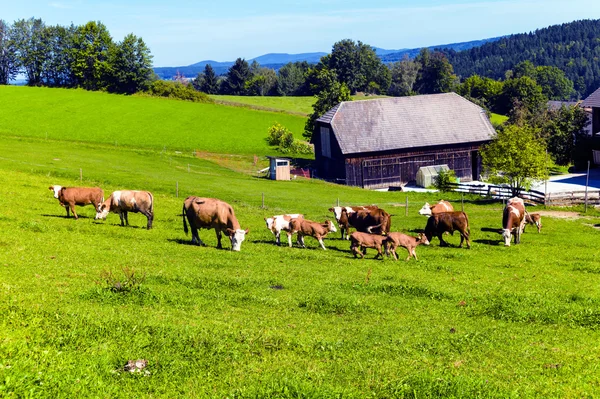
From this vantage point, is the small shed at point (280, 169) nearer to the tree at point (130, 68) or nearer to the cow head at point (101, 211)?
the cow head at point (101, 211)

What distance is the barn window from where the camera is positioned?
65250mm

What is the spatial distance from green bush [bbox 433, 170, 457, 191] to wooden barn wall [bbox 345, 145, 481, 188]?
13.3 feet

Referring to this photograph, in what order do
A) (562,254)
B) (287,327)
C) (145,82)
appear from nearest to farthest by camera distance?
(287,327) → (562,254) → (145,82)

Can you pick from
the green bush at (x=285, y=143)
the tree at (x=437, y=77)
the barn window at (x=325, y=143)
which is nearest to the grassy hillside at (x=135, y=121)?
the green bush at (x=285, y=143)

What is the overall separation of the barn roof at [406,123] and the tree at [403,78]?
319 ft

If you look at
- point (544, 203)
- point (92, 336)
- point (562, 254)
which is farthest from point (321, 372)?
point (544, 203)

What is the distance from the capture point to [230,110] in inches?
4348

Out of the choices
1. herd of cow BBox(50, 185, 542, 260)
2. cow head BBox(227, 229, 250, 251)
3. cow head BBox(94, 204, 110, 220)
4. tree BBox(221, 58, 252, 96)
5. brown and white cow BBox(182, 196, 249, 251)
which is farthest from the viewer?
tree BBox(221, 58, 252, 96)

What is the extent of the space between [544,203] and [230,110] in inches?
2879

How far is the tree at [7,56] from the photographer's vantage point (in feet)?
457

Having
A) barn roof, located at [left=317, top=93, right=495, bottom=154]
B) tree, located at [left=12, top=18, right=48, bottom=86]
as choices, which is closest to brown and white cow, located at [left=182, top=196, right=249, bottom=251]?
barn roof, located at [left=317, top=93, right=495, bottom=154]

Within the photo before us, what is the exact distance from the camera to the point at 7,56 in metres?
140

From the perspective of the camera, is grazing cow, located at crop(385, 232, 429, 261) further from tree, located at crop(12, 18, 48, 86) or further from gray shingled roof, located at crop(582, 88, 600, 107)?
tree, located at crop(12, 18, 48, 86)

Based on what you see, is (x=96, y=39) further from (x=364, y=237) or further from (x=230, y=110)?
(x=364, y=237)
